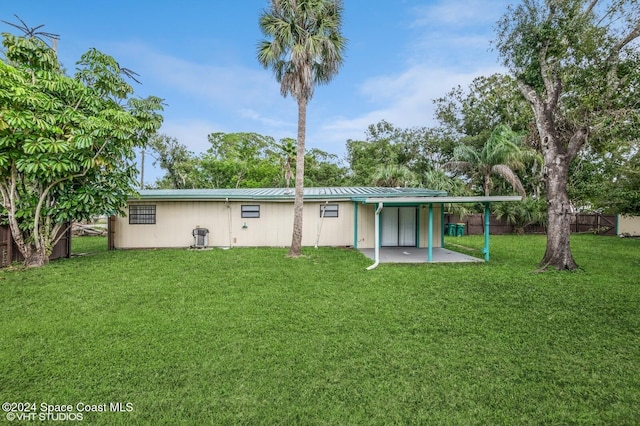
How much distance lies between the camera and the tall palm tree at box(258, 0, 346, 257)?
902cm

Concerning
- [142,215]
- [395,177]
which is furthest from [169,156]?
[395,177]

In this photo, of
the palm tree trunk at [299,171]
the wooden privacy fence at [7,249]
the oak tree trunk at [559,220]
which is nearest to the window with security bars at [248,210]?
the palm tree trunk at [299,171]

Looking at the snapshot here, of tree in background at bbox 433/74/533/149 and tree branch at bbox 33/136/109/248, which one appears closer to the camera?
tree branch at bbox 33/136/109/248

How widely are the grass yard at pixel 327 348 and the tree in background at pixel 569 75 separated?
9.72 ft

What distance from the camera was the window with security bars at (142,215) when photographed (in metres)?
11.8

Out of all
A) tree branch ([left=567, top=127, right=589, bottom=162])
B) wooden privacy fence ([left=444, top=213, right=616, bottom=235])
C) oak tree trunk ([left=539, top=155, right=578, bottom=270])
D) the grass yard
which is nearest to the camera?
the grass yard

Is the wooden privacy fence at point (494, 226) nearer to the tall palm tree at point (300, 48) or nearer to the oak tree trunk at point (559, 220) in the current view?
the oak tree trunk at point (559, 220)

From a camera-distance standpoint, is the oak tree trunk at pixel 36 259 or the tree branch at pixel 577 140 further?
the oak tree trunk at pixel 36 259

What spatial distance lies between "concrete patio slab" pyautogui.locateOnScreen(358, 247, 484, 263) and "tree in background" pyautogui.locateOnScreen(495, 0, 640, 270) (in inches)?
87.3

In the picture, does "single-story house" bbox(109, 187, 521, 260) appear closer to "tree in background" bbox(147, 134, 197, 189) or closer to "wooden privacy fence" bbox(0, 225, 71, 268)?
"wooden privacy fence" bbox(0, 225, 71, 268)

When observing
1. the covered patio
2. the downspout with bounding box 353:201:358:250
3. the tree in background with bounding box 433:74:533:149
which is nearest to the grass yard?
the covered patio

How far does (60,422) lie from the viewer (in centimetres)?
239

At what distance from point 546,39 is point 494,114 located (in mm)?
17111

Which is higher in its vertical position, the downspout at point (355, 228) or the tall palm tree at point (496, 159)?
A: the tall palm tree at point (496, 159)
